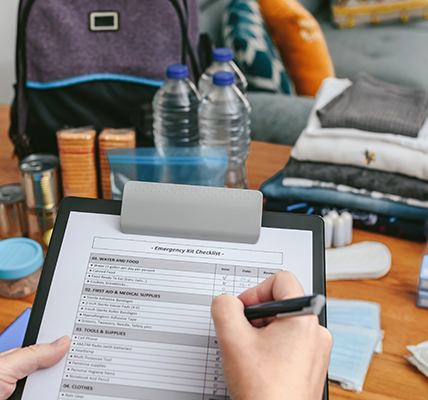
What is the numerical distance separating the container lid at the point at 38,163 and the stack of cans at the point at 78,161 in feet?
0.09

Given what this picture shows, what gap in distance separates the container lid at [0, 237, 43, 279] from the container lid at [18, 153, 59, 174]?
0.48 feet

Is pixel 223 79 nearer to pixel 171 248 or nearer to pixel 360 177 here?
pixel 360 177

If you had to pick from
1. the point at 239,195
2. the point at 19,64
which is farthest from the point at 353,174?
the point at 19,64

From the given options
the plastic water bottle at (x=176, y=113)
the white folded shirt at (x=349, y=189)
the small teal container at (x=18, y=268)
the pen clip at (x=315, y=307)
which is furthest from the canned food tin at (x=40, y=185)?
the pen clip at (x=315, y=307)

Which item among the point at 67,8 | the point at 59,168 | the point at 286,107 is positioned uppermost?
the point at 67,8

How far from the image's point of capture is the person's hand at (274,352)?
0.39 m

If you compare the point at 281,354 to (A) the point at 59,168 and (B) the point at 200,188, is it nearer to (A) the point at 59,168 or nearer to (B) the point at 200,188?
(B) the point at 200,188

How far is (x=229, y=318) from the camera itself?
0.43 m

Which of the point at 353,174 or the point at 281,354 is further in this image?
the point at 353,174

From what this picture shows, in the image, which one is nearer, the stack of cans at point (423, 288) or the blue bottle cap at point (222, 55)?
the stack of cans at point (423, 288)

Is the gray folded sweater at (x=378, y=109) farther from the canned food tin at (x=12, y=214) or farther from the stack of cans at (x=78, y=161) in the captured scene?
the canned food tin at (x=12, y=214)

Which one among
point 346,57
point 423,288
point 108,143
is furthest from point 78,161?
point 346,57

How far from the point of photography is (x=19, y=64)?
3.14ft

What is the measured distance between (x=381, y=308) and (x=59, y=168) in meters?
0.66
